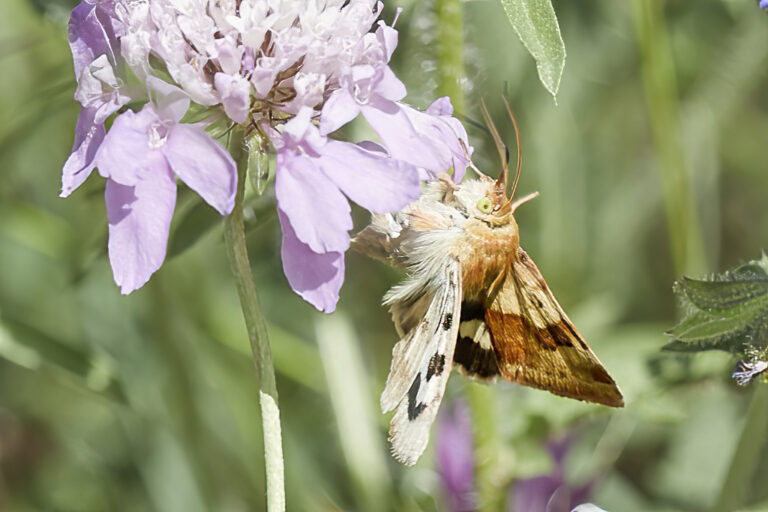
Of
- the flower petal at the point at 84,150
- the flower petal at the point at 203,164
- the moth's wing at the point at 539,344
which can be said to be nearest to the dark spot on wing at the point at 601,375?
the moth's wing at the point at 539,344

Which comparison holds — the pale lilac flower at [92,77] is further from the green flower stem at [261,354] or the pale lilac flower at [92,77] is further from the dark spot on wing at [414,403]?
the dark spot on wing at [414,403]

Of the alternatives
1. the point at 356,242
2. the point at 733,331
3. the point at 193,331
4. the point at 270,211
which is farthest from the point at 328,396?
the point at 733,331

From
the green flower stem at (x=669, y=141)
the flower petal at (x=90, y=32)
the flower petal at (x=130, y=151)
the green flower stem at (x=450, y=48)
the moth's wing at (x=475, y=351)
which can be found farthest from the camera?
the green flower stem at (x=669, y=141)

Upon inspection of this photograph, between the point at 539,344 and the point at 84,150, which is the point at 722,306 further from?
the point at 84,150

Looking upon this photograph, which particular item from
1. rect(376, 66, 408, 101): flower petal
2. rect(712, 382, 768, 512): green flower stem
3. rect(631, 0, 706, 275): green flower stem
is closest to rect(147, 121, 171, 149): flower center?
rect(376, 66, 408, 101): flower petal

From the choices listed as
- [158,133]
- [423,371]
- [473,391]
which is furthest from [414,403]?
[473,391]

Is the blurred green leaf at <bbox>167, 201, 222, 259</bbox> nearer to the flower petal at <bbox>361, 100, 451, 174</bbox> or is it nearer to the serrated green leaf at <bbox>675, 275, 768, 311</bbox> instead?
the flower petal at <bbox>361, 100, 451, 174</bbox>

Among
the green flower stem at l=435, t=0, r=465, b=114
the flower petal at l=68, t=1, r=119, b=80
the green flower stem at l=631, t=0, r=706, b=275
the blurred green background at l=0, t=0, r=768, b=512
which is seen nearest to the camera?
the flower petal at l=68, t=1, r=119, b=80
